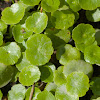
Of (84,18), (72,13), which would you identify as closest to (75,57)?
(72,13)

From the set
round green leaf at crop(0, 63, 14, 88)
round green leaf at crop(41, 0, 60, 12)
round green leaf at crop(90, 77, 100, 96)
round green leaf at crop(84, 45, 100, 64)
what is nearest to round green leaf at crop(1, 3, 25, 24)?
round green leaf at crop(41, 0, 60, 12)

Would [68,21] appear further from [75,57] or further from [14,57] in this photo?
[14,57]

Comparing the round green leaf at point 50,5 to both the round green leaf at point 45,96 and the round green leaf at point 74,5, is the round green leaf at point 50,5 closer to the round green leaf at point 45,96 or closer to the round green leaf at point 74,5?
the round green leaf at point 74,5

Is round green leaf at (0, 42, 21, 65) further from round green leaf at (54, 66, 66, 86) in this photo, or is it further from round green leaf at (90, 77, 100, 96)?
round green leaf at (90, 77, 100, 96)

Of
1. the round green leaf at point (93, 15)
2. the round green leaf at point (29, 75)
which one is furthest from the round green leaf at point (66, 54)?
the round green leaf at point (93, 15)

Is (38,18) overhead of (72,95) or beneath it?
overhead

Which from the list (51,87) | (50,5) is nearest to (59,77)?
(51,87)

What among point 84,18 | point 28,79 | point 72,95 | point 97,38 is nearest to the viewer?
point 72,95
